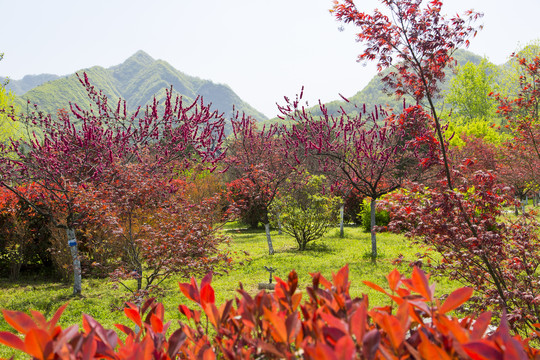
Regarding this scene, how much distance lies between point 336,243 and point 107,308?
26.1 feet

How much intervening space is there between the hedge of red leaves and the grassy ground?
12.5 feet

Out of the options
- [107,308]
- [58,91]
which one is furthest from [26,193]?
[58,91]

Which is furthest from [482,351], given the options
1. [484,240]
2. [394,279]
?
[484,240]

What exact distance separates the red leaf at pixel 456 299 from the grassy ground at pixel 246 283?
3.85 m

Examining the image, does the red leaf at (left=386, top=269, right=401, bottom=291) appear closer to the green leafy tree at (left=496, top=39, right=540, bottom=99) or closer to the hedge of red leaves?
the hedge of red leaves

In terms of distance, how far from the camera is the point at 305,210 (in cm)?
1168

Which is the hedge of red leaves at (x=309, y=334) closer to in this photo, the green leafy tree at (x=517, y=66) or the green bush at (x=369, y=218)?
the green leafy tree at (x=517, y=66)

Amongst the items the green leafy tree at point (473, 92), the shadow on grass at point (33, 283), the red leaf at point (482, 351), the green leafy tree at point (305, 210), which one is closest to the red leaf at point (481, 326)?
the red leaf at point (482, 351)

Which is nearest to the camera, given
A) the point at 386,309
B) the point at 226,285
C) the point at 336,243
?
the point at 386,309

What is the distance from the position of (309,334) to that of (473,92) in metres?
43.9

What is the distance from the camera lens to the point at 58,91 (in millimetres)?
128500

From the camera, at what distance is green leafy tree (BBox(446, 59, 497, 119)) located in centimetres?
3588

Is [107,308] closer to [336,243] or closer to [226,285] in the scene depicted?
[226,285]

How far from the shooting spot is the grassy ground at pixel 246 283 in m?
6.02
